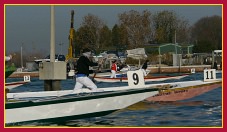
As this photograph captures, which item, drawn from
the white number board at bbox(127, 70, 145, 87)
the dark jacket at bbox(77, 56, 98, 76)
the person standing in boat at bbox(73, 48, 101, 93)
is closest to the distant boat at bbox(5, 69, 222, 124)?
the white number board at bbox(127, 70, 145, 87)

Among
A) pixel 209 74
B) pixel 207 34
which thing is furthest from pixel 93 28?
pixel 209 74

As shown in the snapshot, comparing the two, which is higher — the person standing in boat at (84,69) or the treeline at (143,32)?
the treeline at (143,32)

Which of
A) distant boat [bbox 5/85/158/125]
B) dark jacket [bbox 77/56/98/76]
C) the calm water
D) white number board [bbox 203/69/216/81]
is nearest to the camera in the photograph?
distant boat [bbox 5/85/158/125]

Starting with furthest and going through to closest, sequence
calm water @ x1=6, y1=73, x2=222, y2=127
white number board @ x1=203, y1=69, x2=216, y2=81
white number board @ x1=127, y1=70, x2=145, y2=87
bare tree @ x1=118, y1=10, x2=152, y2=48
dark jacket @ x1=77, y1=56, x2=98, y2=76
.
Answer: bare tree @ x1=118, y1=10, x2=152, y2=48 → white number board @ x1=203, y1=69, x2=216, y2=81 → white number board @ x1=127, y1=70, x2=145, y2=87 → dark jacket @ x1=77, y1=56, x2=98, y2=76 → calm water @ x1=6, y1=73, x2=222, y2=127

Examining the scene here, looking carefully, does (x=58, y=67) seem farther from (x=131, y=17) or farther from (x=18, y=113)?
(x=131, y=17)

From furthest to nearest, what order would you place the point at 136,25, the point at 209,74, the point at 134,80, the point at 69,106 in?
the point at 136,25 → the point at 209,74 → the point at 134,80 → the point at 69,106

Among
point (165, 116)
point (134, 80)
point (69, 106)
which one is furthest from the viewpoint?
point (134, 80)

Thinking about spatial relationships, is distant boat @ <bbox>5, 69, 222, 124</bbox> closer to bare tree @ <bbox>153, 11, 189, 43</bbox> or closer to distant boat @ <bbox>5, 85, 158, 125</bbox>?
distant boat @ <bbox>5, 85, 158, 125</bbox>

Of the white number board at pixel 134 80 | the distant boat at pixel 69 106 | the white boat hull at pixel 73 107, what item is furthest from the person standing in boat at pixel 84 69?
the white number board at pixel 134 80

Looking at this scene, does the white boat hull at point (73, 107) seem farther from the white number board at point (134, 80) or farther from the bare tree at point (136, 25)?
the bare tree at point (136, 25)

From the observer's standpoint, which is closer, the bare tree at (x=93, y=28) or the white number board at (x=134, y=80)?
the white number board at (x=134, y=80)

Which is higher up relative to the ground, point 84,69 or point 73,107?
point 84,69

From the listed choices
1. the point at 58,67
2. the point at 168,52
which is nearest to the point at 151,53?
the point at 168,52

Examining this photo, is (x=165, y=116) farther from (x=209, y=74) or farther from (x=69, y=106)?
(x=209, y=74)
